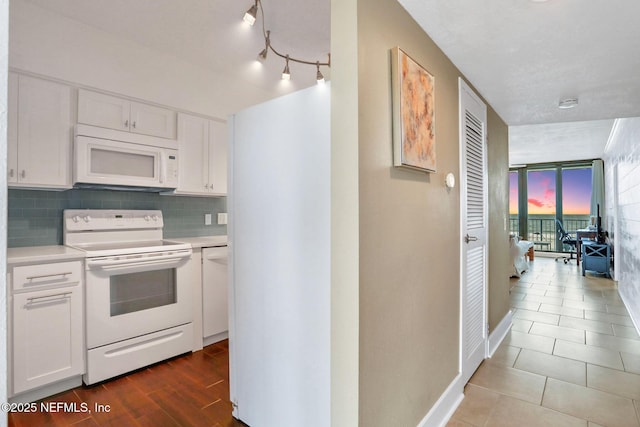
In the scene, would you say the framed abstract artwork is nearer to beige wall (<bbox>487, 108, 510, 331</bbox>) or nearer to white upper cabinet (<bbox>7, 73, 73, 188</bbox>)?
beige wall (<bbox>487, 108, 510, 331</bbox>)

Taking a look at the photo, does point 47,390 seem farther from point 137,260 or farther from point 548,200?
point 548,200

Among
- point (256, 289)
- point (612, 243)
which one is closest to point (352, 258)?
point (256, 289)

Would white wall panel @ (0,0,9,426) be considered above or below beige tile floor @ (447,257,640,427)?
above

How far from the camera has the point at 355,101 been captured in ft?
4.02

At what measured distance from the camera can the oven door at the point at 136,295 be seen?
7.57 feet

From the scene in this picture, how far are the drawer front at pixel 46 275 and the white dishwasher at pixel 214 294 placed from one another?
96 cm


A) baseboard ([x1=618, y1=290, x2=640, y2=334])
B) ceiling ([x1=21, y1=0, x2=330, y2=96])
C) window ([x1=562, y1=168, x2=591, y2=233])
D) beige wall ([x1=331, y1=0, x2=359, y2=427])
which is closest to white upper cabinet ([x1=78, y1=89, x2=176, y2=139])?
ceiling ([x1=21, y1=0, x2=330, y2=96])

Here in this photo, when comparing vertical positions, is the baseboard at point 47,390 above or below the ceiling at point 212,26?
below

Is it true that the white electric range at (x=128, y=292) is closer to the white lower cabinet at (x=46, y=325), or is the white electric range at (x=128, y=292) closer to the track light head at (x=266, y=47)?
the white lower cabinet at (x=46, y=325)

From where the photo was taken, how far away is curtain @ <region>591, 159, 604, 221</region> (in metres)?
7.35

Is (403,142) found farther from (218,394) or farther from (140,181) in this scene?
(140,181)

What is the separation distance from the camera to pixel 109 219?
9.30ft

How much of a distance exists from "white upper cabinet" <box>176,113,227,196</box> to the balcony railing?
26.9ft

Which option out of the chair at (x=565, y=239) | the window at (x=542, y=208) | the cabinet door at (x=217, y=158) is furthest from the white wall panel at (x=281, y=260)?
the window at (x=542, y=208)
